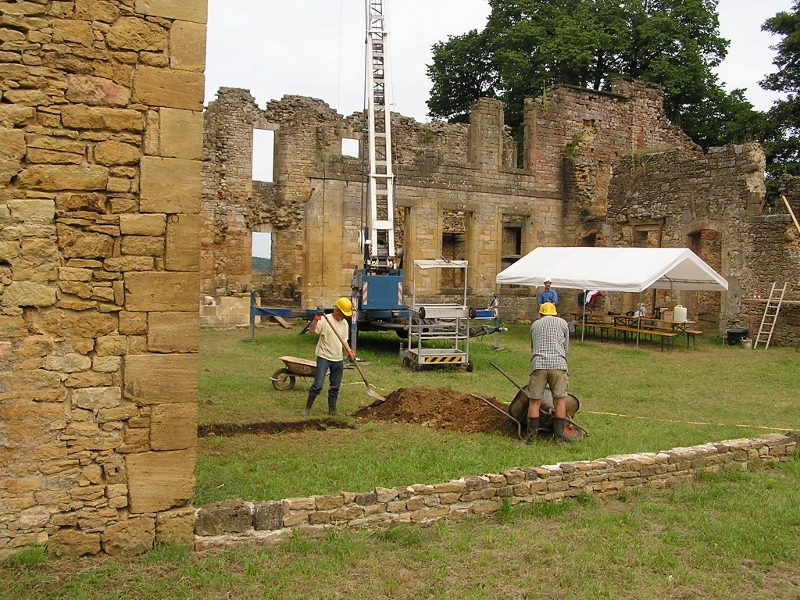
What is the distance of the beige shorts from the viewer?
25.4 ft

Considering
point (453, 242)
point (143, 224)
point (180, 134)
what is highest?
point (453, 242)

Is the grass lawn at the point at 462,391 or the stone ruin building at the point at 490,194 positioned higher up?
the stone ruin building at the point at 490,194

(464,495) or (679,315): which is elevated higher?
(679,315)

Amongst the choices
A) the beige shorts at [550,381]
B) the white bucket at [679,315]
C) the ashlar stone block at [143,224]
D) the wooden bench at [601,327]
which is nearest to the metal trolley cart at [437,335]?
the beige shorts at [550,381]

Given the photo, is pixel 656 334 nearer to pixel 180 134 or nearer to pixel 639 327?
pixel 639 327

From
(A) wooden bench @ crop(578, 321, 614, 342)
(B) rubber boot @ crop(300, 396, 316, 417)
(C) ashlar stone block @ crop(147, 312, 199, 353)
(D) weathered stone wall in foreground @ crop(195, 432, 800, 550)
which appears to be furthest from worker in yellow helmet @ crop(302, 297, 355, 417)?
(A) wooden bench @ crop(578, 321, 614, 342)

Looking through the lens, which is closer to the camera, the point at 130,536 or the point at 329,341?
the point at 130,536

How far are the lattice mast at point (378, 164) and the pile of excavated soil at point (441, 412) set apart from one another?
685cm

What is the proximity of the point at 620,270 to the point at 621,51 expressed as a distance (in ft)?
60.4

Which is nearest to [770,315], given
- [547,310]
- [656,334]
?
[656,334]

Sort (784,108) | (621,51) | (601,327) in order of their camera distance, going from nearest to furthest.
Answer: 1. (601,327)
2. (784,108)
3. (621,51)

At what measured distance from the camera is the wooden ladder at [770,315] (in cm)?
1750

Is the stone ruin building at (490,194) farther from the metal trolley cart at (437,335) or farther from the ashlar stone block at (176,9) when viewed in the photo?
the ashlar stone block at (176,9)

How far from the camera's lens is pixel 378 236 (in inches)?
683
